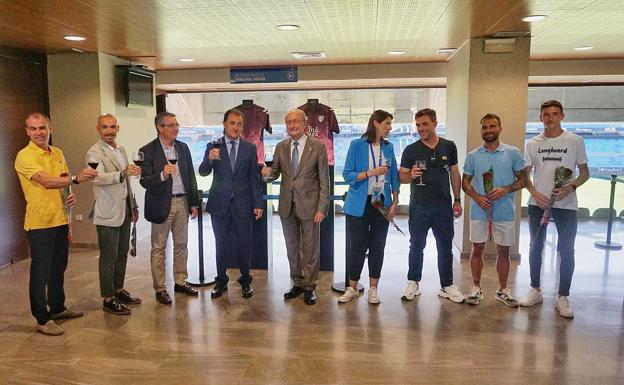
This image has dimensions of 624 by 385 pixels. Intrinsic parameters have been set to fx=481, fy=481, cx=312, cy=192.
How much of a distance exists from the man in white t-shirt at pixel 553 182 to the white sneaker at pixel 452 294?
29.3 inches

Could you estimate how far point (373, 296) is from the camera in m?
4.28

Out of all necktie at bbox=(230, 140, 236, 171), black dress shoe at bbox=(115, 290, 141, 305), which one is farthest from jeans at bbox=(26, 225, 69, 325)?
necktie at bbox=(230, 140, 236, 171)

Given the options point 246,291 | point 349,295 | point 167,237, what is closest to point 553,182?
point 349,295

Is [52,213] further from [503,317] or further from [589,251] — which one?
[589,251]

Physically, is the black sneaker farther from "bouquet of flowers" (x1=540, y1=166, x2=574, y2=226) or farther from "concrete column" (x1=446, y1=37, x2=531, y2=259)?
"concrete column" (x1=446, y1=37, x2=531, y2=259)

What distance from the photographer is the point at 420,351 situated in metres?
3.36

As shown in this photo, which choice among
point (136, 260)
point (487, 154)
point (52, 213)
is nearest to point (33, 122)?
point (52, 213)

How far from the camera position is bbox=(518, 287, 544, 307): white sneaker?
164 inches

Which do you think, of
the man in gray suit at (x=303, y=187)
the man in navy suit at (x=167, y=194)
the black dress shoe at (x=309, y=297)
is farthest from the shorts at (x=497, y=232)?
the man in navy suit at (x=167, y=194)

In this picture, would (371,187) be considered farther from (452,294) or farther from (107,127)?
(107,127)

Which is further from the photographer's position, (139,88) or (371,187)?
(139,88)

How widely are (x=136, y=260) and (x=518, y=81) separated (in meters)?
5.02

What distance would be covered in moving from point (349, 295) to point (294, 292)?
516mm

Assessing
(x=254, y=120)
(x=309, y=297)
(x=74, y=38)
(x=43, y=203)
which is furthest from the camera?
(x=254, y=120)
